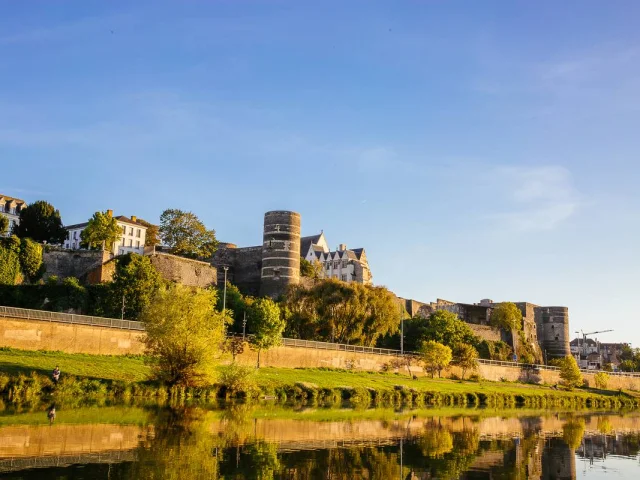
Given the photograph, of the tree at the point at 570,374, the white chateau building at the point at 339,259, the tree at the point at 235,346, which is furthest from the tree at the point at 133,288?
the tree at the point at 570,374

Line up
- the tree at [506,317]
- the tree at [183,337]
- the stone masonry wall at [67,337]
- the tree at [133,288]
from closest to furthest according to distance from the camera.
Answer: the tree at [183,337], the stone masonry wall at [67,337], the tree at [133,288], the tree at [506,317]

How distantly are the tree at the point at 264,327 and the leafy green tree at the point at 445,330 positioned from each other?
2671 centimetres

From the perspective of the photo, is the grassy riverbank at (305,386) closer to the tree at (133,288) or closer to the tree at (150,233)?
the tree at (133,288)

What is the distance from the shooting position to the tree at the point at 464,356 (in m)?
72.9

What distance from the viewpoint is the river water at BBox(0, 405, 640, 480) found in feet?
56.9

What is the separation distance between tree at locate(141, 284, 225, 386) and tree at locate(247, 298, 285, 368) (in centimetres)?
1476

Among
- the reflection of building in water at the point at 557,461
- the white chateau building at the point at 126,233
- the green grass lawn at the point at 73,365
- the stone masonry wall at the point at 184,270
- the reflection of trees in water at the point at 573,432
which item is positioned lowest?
the reflection of trees in water at the point at 573,432

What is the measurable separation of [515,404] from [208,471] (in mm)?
49918

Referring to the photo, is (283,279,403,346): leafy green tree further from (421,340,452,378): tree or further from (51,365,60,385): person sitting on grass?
(51,365,60,385): person sitting on grass

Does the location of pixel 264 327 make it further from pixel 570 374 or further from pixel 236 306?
pixel 570 374

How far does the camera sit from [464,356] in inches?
2867

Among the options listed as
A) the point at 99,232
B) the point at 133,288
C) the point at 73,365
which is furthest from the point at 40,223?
the point at 73,365

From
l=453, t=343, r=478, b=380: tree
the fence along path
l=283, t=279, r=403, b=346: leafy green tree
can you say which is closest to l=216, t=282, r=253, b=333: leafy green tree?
l=283, t=279, r=403, b=346: leafy green tree

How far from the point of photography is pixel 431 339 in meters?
75.2
